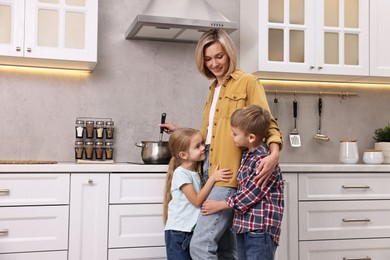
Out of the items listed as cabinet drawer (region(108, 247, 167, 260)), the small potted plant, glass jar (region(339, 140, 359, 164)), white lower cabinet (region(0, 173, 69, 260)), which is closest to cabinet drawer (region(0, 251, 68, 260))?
white lower cabinet (region(0, 173, 69, 260))

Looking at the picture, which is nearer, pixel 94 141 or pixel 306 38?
pixel 94 141

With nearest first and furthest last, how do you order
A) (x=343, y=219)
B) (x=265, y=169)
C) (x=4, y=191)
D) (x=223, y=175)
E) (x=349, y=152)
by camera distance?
(x=265, y=169)
(x=223, y=175)
(x=4, y=191)
(x=343, y=219)
(x=349, y=152)

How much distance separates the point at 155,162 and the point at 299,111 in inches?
50.4

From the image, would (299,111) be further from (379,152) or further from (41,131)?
(41,131)

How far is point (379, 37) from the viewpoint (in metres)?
3.39

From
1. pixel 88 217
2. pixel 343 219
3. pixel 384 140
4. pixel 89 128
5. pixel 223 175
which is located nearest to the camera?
pixel 223 175

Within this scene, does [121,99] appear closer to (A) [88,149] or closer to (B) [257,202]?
(A) [88,149]

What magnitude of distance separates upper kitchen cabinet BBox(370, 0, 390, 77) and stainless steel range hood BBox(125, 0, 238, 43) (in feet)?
3.44

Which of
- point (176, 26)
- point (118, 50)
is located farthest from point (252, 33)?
point (118, 50)

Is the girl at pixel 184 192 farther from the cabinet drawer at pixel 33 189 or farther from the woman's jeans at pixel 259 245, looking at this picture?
the cabinet drawer at pixel 33 189

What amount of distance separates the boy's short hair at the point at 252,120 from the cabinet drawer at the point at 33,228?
1094 mm

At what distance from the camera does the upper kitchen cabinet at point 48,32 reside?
282cm

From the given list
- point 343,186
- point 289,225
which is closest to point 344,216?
point 343,186

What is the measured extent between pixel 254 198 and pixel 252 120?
314 mm
